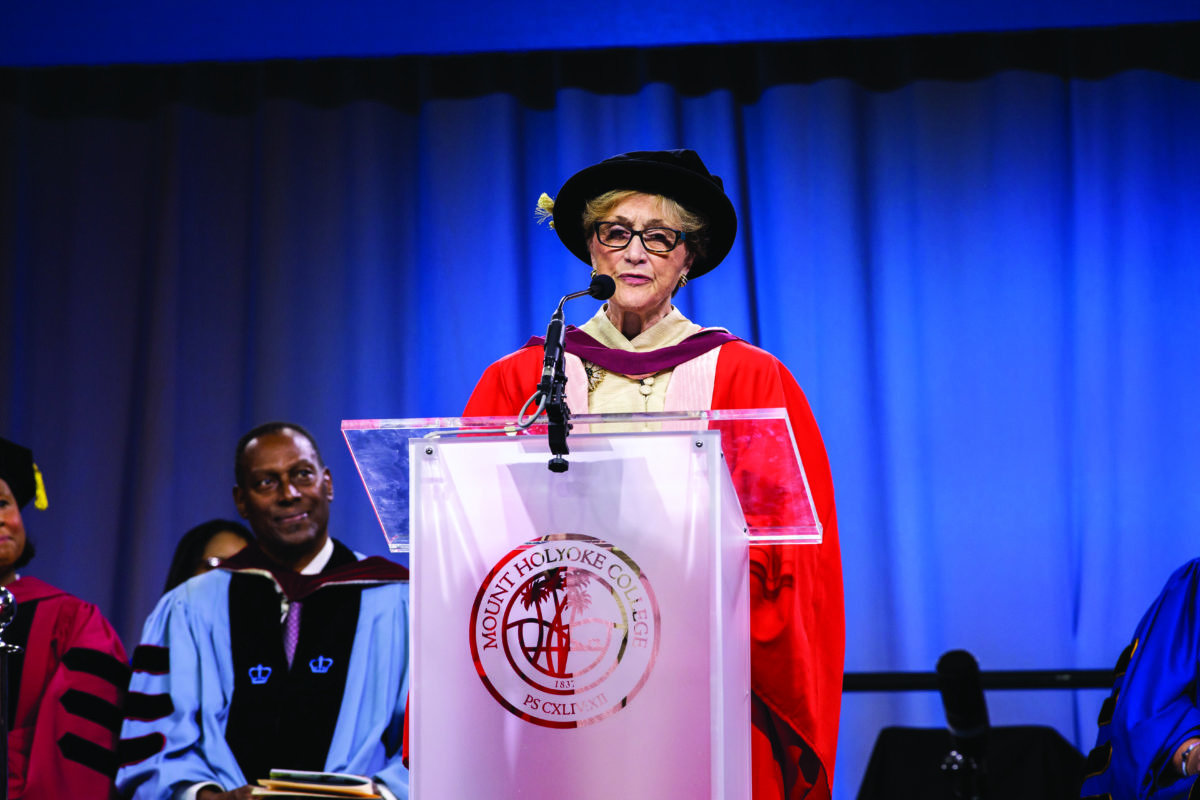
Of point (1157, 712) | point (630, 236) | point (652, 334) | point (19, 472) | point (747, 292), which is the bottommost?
point (1157, 712)

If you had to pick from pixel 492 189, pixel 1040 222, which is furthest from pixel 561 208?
pixel 1040 222

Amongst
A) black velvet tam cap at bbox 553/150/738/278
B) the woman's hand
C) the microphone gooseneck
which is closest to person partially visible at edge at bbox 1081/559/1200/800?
the woman's hand

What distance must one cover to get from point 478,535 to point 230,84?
442 centimetres

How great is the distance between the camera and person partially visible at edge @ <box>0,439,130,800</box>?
3.92m

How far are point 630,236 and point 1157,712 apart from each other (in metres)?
2.14

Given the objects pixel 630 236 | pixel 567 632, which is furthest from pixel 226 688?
pixel 567 632

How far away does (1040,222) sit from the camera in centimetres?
502

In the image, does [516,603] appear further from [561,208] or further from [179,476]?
[179,476]

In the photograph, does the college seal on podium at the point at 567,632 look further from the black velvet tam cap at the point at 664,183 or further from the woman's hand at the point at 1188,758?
the woman's hand at the point at 1188,758

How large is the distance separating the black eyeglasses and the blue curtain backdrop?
2381 millimetres

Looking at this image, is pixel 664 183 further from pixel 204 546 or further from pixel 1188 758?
pixel 204 546

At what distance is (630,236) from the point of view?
261 centimetres

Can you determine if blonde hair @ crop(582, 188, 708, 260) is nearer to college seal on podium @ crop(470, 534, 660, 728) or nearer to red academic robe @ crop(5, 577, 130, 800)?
college seal on podium @ crop(470, 534, 660, 728)

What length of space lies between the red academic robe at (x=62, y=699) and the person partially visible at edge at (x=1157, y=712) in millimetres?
2994
